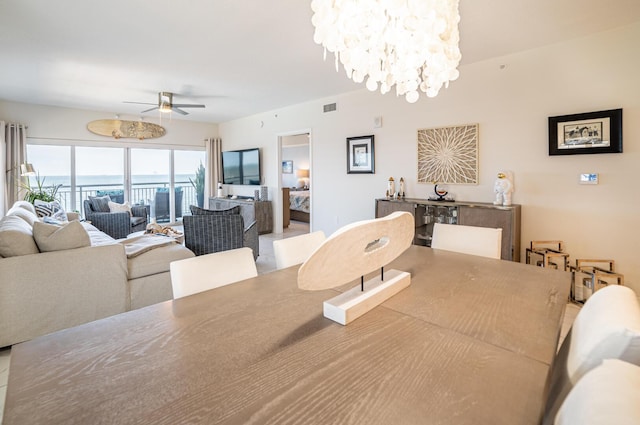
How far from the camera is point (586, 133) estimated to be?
3168mm

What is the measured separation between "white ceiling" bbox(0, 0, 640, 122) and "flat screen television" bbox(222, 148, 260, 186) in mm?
2123

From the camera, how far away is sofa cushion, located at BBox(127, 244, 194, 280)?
9.15 ft

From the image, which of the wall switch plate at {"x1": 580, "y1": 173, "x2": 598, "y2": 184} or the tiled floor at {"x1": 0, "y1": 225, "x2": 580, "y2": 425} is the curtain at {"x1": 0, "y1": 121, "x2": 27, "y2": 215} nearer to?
the tiled floor at {"x1": 0, "y1": 225, "x2": 580, "y2": 425}

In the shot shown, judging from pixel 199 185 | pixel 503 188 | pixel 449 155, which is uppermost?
pixel 449 155

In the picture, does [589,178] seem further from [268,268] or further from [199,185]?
[199,185]

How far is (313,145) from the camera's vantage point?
5852 mm

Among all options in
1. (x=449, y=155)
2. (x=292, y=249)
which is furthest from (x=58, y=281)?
(x=449, y=155)

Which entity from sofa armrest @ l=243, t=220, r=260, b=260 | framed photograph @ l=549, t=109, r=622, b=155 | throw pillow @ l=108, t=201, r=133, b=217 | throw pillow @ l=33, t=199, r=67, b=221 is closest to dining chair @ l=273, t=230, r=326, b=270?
sofa armrest @ l=243, t=220, r=260, b=260

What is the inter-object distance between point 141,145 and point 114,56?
156 inches

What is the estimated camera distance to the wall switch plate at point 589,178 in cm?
315

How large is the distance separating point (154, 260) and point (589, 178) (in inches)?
164

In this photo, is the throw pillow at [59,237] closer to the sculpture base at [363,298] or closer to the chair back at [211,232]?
the chair back at [211,232]

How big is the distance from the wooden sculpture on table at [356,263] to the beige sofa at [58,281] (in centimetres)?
225

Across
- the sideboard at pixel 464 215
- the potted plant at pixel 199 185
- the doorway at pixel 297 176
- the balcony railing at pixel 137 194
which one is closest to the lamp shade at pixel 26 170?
the balcony railing at pixel 137 194
